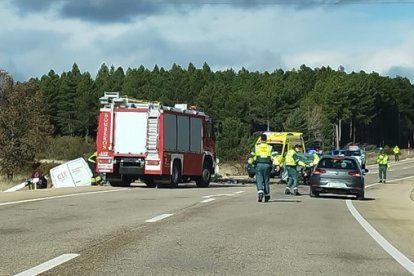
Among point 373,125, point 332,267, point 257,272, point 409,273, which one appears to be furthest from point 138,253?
point 373,125

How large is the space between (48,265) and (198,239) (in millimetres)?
3203

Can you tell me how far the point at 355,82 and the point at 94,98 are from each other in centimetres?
4028

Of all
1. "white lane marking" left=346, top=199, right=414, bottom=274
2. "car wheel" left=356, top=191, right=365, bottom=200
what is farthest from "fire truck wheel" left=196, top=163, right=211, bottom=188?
"white lane marking" left=346, top=199, right=414, bottom=274

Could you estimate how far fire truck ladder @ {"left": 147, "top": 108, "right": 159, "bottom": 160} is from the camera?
26.8m

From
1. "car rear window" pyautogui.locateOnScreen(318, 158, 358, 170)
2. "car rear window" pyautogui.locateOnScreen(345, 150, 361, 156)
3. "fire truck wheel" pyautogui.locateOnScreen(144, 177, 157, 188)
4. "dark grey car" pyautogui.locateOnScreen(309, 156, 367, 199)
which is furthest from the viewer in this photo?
"car rear window" pyautogui.locateOnScreen(345, 150, 361, 156)

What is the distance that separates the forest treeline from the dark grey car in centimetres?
3897

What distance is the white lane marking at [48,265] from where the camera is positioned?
8.20 m

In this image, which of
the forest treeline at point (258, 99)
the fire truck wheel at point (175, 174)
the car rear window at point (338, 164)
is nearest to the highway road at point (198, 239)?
the car rear window at point (338, 164)

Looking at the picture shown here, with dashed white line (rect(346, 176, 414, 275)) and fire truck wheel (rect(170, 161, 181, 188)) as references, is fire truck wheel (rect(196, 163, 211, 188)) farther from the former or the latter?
dashed white line (rect(346, 176, 414, 275))

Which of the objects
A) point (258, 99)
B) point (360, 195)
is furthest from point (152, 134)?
point (258, 99)

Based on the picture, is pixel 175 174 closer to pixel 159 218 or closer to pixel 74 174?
pixel 74 174

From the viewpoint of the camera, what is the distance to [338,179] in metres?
23.4

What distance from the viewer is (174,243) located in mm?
10805

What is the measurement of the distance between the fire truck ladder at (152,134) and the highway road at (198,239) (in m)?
Result: 8.19
